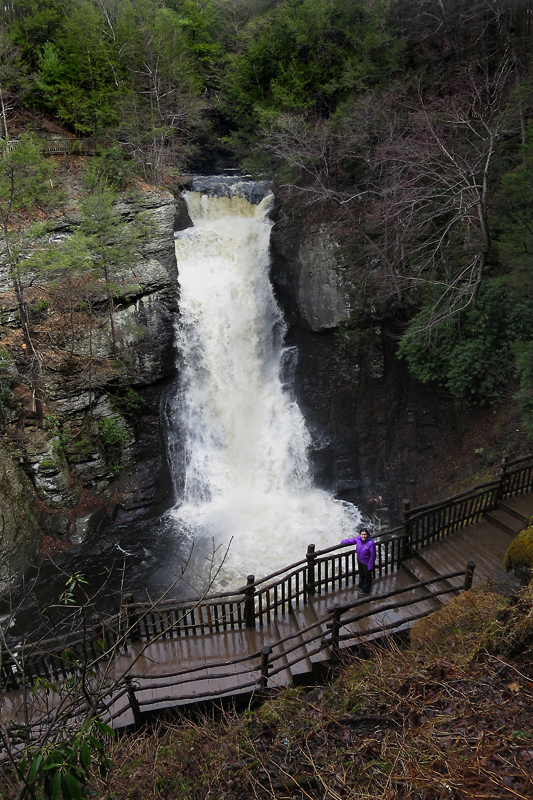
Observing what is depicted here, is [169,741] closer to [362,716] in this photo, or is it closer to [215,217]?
[362,716]

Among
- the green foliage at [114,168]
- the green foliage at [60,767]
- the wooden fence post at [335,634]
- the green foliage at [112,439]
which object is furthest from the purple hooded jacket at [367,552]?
the green foliage at [114,168]

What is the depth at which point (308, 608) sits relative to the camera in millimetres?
7512

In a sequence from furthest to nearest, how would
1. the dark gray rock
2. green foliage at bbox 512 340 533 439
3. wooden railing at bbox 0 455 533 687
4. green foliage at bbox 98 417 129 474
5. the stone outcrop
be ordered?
A: the dark gray rock, the stone outcrop, green foliage at bbox 98 417 129 474, green foliage at bbox 512 340 533 439, wooden railing at bbox 0 455 533 687

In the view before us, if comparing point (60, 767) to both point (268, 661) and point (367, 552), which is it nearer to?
point (268, 661)

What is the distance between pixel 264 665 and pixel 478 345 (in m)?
9.29

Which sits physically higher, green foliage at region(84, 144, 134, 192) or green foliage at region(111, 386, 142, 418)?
green foliage at region(84, 144, 134, 192)

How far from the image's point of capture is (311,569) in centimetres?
742

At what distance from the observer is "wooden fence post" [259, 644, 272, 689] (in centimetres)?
574

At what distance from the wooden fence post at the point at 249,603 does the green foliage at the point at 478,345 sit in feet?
25.3

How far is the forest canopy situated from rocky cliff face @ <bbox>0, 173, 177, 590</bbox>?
5.65 m

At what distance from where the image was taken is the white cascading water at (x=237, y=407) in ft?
42.7

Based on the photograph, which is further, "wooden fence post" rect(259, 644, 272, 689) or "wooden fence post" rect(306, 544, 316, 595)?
"wooden fence post" rect(306, 544, 316, 595)

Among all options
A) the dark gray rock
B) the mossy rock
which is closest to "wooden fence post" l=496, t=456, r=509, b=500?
the mossy rock

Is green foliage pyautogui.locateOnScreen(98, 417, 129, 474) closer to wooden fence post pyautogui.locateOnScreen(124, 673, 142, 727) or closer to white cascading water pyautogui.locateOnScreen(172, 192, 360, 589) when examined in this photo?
white cascading water pyautogui.locateOnScreen(172, 192, 360, 589)
